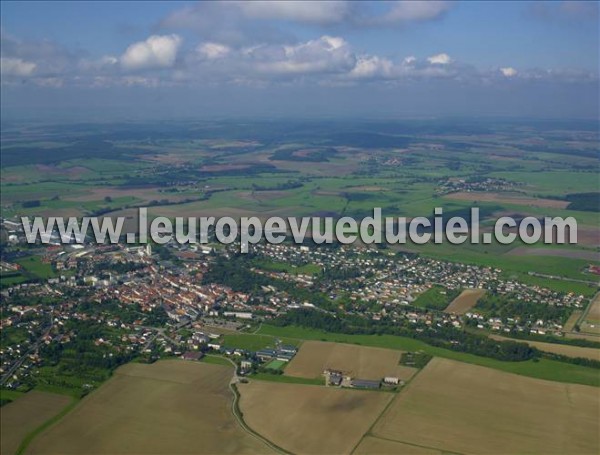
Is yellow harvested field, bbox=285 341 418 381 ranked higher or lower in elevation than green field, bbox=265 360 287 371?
lower

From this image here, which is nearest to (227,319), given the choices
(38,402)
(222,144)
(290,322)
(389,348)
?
(290,322)

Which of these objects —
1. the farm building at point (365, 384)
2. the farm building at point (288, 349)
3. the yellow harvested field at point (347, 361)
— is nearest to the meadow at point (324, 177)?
the farm building at point (288, 349)

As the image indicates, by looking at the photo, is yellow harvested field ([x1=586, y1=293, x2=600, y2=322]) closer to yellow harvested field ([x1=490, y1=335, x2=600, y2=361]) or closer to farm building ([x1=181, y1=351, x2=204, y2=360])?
yellow harvested field ([x1=490, y1=335, x2=600, y2=361])

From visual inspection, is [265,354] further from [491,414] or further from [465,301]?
[465,301]

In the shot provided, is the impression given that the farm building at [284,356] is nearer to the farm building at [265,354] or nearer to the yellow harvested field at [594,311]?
the farm building at [265,354]

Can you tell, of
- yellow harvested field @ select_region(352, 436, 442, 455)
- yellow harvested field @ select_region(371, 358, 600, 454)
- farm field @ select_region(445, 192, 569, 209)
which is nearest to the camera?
yellow harvested field @ select_region(352, 436, 442, 455)

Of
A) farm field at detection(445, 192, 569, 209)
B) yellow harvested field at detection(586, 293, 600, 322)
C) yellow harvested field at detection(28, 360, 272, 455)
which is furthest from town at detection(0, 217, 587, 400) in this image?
farm field at detection(445, 192, 569, 209)
